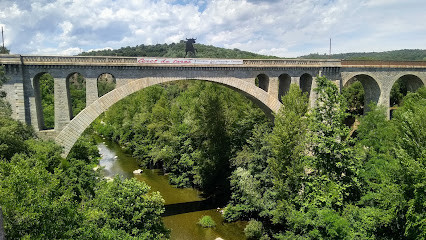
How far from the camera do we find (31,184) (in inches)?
448

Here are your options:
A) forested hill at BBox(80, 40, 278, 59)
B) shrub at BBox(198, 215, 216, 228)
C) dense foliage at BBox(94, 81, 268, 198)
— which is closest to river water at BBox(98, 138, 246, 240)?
shrub at BBox(198, 215, 216, 228)

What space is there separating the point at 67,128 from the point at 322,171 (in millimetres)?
18408

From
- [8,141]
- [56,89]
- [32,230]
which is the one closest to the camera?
[32,230]

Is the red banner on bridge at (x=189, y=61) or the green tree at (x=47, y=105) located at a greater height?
the red banner on bridge at (x=189, y=61)

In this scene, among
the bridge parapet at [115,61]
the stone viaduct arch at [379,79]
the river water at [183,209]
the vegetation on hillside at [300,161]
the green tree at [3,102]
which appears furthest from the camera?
the stone viaduct arch at [379,79]

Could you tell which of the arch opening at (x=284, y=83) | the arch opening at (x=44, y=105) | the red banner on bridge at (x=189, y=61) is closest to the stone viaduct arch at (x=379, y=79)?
the arch opening at (x=284, y=83)

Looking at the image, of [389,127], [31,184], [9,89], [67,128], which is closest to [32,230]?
[31,184]

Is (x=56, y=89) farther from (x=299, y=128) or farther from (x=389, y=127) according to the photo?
(x=389, y=127)

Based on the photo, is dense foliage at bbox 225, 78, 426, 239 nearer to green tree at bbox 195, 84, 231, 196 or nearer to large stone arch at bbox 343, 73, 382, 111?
green tree at bbox 195, 84, 231, 196

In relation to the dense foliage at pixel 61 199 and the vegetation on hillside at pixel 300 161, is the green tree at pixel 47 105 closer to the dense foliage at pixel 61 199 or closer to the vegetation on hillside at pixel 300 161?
the dense foliage at pixel 61 199

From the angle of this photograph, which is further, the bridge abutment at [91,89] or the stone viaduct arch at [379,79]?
the stone viaduct arch at [379,79]

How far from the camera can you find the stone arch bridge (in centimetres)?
2259

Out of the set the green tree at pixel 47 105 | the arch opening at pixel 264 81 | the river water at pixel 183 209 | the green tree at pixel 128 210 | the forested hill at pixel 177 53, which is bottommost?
the river water at pixel 183 209

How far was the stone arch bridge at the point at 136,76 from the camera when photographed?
22.6 m
